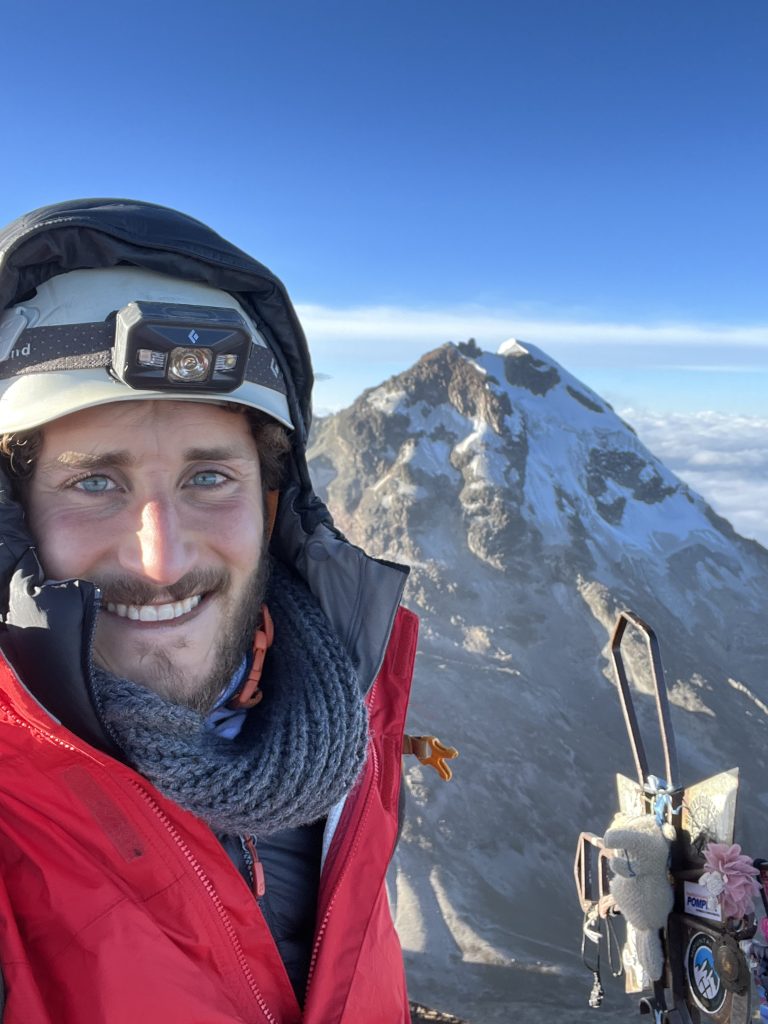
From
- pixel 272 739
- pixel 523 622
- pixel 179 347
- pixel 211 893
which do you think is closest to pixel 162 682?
pixel 272 739

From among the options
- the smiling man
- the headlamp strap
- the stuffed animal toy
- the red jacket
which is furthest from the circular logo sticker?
the headlamp strap

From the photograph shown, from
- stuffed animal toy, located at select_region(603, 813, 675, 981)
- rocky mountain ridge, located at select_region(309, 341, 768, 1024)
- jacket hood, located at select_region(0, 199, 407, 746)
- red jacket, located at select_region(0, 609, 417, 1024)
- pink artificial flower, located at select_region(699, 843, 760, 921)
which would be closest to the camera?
red jacket, located at select_region(0, 609, 417, 1024)

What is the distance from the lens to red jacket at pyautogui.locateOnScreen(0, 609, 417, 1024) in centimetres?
125

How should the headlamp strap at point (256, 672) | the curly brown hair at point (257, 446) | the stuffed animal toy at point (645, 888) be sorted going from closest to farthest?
the curly brown hair at point (257, 446)
the headlamp strap at point (256, 672)
the stuffed animal toy at point (645, 888)

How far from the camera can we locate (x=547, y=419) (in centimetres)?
2586

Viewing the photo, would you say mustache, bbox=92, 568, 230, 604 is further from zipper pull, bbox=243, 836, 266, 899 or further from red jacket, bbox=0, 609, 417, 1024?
zipper pull, bbox=243, 836, 266, 899

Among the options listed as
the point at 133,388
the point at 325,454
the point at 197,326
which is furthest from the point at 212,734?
the point at 325,454

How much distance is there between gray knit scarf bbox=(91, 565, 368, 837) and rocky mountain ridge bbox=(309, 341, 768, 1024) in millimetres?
10241

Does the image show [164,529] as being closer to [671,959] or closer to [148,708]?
[148,708]

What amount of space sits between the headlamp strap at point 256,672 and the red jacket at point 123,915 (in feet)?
1.38

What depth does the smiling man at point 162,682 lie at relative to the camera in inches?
52.2

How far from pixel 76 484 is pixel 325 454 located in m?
25.0

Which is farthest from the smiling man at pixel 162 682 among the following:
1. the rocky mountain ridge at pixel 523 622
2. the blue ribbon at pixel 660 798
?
the rocky mountain ridge at pixel 523 622

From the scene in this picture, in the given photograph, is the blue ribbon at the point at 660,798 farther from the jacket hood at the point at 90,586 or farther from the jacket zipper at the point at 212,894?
the jacket zipper at the point at 212,894
